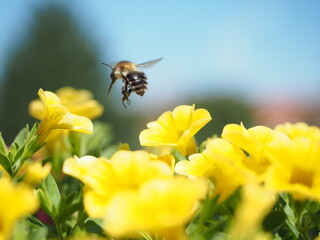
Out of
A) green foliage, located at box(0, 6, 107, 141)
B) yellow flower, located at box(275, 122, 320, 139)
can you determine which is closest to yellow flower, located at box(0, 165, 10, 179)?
yellow flower, located at box(275, 122, 320, 139)

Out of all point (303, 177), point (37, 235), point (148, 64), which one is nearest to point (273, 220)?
point (303, 177)

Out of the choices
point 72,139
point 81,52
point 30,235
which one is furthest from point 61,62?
point 30,235

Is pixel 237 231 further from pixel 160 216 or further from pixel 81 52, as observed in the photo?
pixel 81 52

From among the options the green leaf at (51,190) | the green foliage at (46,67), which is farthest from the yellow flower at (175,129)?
the green foliage at (46,67)

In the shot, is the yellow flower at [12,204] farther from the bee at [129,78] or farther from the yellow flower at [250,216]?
the bee at [129,78]

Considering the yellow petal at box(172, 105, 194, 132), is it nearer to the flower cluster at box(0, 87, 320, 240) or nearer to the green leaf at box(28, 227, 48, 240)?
the flower cluster at box(0, 87, 320, 240)

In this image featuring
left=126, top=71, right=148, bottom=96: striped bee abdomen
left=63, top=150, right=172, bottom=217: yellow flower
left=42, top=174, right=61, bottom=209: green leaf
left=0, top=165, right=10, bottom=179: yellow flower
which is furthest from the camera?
left=126, top=71, right=148, bottom=96: striped bee abdomen

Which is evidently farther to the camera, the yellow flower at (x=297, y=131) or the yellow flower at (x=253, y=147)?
the yellow flower at (x=297, y=131)
